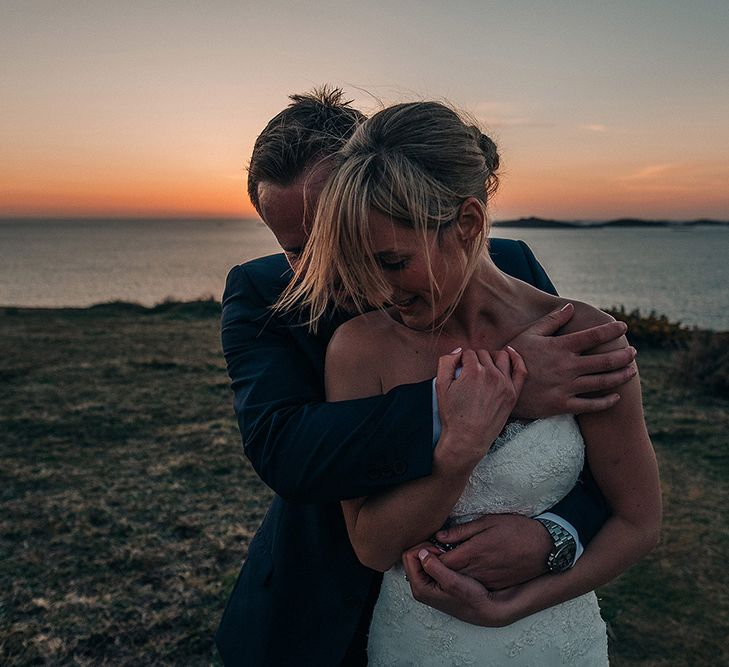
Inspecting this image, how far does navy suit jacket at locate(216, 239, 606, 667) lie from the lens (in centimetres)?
170

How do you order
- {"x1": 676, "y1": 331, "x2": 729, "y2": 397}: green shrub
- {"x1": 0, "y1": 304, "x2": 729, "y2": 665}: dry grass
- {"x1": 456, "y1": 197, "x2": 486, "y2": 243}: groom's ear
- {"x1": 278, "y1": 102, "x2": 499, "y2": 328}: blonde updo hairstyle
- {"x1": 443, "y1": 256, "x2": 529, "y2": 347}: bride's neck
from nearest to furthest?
{"x1": 278, "y1": 102, "x2": 499, "y2": 328}: blonde updo hairstyle
{"x1": 456, "y1": 197, "x2": 486, "y2": 243}: groom's ear
{"x1": 443, "y1": 256, "x2": 529, "y2": 347}: bride's neck
{"x1": 0, "y1": 304, "x2": 729, "y2": 665}: dry grass
{"x1": 676, "y1": 331, "x2": 729, "y2": 397}: green shrub

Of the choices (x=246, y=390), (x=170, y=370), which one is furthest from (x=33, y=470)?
(x=246, y=390)

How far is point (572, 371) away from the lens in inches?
70.9

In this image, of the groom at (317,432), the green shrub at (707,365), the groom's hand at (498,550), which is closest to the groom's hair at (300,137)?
the groom at (317,432)

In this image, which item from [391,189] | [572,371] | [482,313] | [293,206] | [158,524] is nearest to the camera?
[391,189]

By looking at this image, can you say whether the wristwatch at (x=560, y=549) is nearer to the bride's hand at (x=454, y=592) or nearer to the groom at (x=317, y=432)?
the groom at (x=317, y=432)

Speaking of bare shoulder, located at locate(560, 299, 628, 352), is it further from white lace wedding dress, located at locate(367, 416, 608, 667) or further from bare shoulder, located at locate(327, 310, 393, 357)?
bare shoulder, located at locate(327, 310, 393, 357)

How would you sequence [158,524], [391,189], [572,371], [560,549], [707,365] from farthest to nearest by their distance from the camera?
1. [707,365]
2. [158,524]
3. [560,549]
4. [572,371]
5. [391,189]

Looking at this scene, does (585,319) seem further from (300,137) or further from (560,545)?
(300,137)

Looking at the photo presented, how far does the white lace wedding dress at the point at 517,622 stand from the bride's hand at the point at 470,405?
254 millimetres

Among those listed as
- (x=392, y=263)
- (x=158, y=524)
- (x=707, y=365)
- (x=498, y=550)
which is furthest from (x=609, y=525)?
(x=707, y=365)

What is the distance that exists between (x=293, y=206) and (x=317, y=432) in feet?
3.01

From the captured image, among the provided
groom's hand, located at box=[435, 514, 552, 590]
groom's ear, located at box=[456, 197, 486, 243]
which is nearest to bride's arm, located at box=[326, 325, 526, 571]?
groom's hand, located at box=[435, 514, 552, 590]

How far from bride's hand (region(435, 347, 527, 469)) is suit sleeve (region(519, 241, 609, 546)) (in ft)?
1.57
